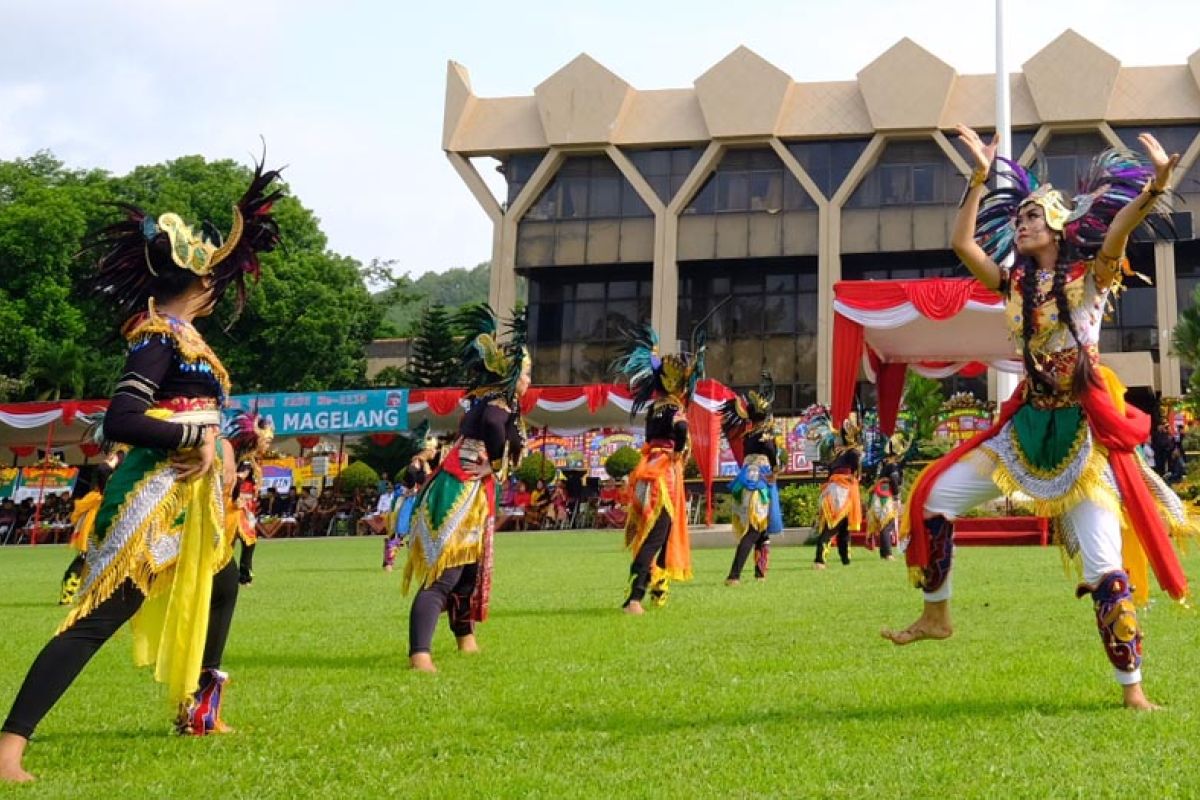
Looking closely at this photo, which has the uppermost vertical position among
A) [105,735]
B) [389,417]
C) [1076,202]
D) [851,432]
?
[389,417]

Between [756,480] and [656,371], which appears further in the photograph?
[756,480]

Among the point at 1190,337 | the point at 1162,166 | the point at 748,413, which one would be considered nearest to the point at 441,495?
the point at 1162,166

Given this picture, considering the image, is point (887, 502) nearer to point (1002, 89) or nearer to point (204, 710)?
point (1002, 89)

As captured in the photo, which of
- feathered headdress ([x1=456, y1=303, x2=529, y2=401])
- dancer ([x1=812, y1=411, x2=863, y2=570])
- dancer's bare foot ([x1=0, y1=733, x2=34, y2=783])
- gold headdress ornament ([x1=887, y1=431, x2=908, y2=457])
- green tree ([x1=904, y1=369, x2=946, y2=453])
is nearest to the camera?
dancer's bare foot ([x1=0, y1=733, x2=34, y2=783])

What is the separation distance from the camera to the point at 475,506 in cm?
804

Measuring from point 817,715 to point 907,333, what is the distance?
2292cm

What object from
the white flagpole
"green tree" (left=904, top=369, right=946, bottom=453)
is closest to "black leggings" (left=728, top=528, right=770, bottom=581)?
the white flagpole

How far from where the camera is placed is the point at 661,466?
10891 mm

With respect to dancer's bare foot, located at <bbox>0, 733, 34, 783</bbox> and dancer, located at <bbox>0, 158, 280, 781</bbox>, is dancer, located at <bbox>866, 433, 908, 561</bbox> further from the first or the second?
dancer's bare foot, located at <bbox>0, 733, 34, 783</bbox>

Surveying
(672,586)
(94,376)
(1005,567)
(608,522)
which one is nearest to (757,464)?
(672,586)

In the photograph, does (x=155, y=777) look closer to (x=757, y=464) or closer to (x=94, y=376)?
(x=757, y=464)

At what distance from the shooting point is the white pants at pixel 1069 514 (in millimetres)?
5383

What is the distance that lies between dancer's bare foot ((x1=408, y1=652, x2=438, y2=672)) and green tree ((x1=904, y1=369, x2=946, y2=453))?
27415mm

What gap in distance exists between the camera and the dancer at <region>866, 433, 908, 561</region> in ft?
61.9
